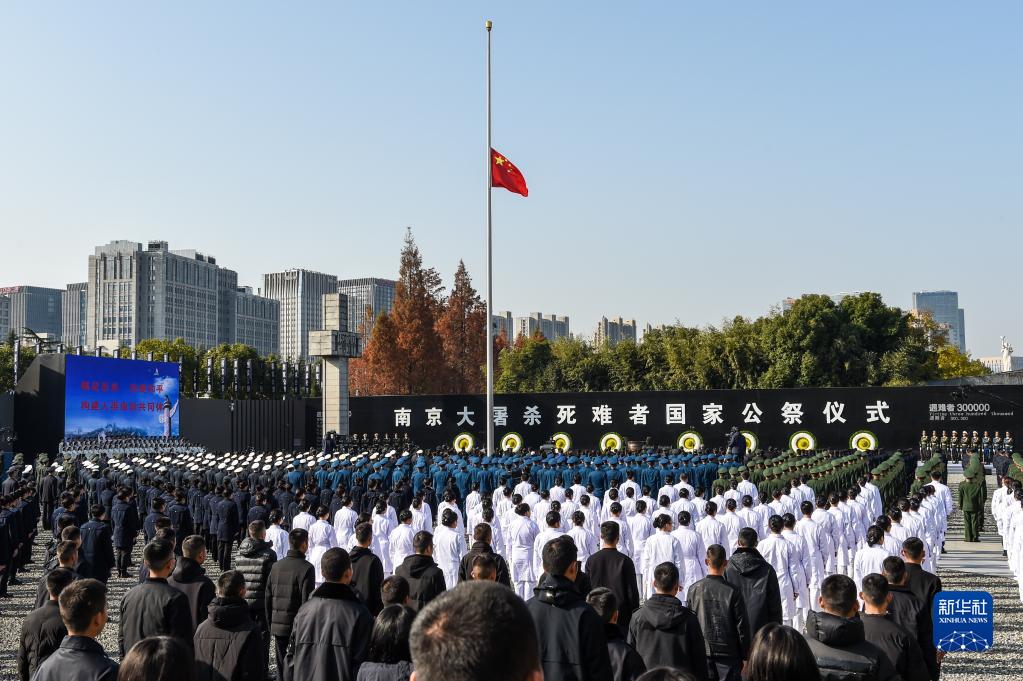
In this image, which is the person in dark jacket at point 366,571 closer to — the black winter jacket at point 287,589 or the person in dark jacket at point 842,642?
the black winter jacket at point 287,589

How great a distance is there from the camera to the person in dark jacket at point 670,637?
5184 millimetres

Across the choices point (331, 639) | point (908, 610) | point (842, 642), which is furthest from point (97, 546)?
point (842, 642)

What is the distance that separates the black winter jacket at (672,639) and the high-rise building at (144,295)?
6435 inches

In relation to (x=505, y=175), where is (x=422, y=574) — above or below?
below

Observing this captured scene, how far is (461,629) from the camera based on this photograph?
1.88m

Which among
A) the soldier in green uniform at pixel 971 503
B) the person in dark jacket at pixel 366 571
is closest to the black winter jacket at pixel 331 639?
the person in dark jacket at pixel 366 571

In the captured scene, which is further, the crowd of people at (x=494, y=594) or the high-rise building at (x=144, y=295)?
the high-rise building at (x=144, y=295)

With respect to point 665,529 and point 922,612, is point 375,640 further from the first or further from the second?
point 665,529

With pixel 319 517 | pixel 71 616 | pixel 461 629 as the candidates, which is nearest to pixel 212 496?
pixel 319 517

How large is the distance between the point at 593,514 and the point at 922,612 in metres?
7.52

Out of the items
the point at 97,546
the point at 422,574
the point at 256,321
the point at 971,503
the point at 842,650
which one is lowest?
the point at 971,503

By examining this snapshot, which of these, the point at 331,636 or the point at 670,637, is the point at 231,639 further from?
the point at 670,637

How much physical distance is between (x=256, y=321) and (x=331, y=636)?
→ 623ft

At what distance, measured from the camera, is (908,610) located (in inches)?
229
